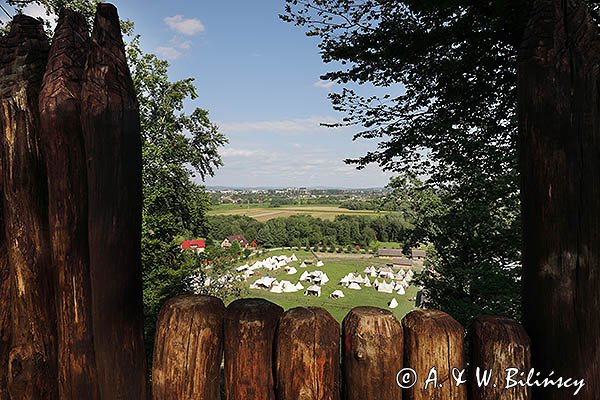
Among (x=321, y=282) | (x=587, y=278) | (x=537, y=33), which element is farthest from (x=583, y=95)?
(x=321, y=282)

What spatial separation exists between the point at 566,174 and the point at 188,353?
1.55m

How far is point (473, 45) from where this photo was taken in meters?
4.48

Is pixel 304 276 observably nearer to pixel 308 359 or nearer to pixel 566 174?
pixel 308 359

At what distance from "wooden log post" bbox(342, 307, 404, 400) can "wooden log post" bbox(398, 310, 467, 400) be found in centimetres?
5

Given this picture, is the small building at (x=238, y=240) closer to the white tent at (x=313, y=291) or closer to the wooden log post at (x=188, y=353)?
the white tent at (x=313, y=291)

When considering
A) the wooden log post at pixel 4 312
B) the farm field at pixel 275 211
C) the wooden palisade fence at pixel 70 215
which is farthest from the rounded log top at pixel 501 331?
the farm field at pixel 275 211

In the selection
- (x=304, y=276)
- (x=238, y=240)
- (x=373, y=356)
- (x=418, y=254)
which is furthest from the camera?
(x=304, y=276)

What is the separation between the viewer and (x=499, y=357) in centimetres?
124

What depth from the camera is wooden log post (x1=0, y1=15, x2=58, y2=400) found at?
1.39m

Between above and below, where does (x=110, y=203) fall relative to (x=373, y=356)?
above

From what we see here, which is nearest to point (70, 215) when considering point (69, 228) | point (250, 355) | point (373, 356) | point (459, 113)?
point (69, 228)

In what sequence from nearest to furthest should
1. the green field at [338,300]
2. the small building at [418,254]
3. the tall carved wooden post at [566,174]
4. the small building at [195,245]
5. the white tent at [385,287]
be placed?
the tall carved wooden post at [566,174]
the small building at [418,254]
the small building at [195,245]
the green field at [338,300]
the white tent at [385,287]

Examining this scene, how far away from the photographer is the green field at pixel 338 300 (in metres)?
16.2

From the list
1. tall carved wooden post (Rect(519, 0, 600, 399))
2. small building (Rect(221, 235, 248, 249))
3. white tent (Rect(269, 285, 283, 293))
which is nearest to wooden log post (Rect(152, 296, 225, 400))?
tall carved wooden post (Rect(519, 0, 600, 399))
